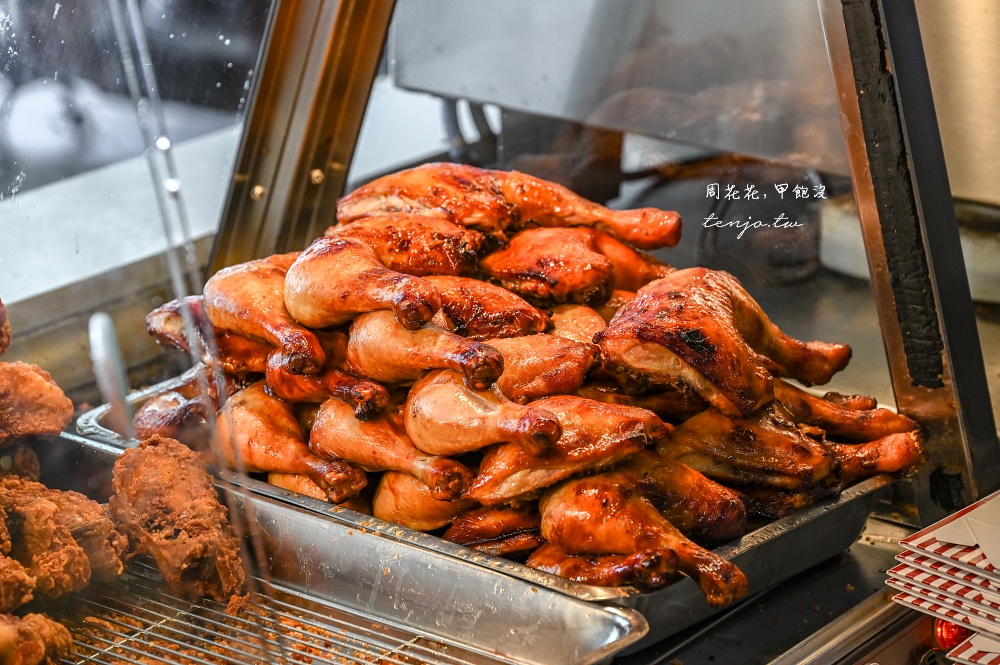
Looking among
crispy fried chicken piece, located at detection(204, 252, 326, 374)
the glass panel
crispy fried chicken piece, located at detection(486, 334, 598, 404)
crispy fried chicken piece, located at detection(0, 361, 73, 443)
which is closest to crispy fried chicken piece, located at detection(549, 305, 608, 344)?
crispy fried chicken piece, located at detection(486, 334, 598, 404)

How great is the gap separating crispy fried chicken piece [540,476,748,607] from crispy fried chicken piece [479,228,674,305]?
578 mm

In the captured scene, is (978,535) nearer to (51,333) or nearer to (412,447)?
(412,447)

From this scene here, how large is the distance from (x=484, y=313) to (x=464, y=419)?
347 mm

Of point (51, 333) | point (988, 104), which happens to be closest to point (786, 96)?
point (988, 104)

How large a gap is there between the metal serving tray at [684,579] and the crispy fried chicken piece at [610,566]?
3 centimetres

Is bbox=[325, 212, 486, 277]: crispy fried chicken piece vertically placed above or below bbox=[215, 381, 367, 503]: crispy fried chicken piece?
above

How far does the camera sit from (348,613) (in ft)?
6.31

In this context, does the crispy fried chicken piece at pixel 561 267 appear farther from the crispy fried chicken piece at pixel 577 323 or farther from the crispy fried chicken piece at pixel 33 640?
the crispy fried chicken piece at pixel 33 640

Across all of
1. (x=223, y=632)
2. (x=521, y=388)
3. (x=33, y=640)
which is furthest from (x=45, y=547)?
(x=521, y=388)

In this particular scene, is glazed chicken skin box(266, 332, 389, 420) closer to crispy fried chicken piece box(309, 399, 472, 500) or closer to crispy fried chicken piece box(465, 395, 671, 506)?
crispy fried chicken piece box(309, 399, 472, 500)

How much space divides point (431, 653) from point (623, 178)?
72.0 inches

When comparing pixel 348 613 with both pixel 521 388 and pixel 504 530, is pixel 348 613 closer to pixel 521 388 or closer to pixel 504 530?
pixel 504 530

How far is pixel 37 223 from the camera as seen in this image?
2574mm

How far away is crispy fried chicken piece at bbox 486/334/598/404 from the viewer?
1.97 m
